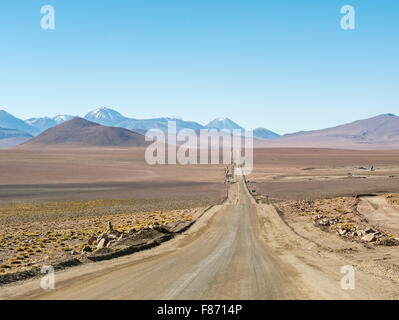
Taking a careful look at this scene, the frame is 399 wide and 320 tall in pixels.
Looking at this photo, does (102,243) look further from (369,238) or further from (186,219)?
(369,238)

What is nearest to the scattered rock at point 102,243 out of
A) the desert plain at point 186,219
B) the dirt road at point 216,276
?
the desert plain at point 186,219

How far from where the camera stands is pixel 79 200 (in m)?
56.0

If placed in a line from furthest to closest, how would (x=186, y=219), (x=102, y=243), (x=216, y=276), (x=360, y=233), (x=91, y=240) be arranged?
(x=186, y=219) → (x=360, y=233) → (x=91, y=240) → (x=102, y=243) → (x=216, y=276)

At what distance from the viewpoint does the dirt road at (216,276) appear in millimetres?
10719

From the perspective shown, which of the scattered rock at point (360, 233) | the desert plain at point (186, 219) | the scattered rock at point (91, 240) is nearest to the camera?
the desert plain at point (186, 219)

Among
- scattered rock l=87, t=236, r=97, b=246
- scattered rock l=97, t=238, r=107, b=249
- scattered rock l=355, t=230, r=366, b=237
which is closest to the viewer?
scattered rock l=97, t=238, r=107, b=249

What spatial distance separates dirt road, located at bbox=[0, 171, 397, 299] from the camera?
35.2 feet

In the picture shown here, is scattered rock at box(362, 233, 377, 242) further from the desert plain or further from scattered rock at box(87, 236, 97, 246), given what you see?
scattered rock at box(87, 236, 97, 246)

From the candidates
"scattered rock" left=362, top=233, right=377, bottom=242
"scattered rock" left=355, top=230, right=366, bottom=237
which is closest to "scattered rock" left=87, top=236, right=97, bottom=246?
"scattered rock" left=362, top=233, right=377, bottom=242

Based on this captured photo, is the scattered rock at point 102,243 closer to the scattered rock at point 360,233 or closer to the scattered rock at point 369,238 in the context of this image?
the scattered rock at point 369,238

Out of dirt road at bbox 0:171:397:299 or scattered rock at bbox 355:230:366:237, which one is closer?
dirt road at bbox 0:171:397:299

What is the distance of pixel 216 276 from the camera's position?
12.8 meters

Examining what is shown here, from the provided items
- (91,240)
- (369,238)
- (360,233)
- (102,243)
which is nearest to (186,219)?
(91,240)
